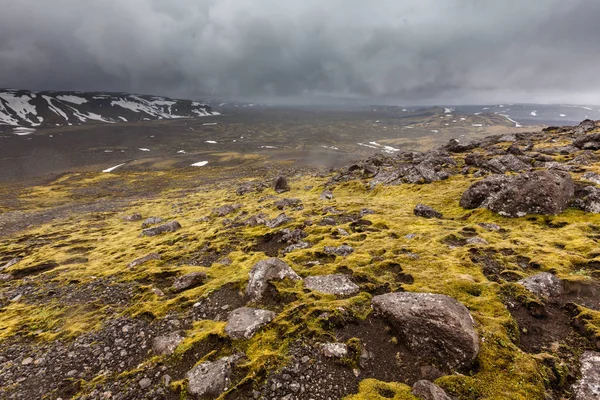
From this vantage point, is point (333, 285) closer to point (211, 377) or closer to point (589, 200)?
point (211, 377)

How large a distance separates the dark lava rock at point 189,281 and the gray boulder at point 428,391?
11.6m

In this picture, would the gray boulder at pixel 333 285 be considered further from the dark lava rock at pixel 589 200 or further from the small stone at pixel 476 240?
the dark lava rock at pixel 589 200

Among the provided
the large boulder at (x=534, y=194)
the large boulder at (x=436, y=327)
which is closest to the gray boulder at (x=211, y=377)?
the large boulder at (x=436, y=327)

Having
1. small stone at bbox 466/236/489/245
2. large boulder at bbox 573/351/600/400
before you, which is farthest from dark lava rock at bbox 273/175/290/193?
large boulder at bbox 573/351/600/400

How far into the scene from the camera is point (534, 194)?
16953 mm

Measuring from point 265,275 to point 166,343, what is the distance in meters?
4.68

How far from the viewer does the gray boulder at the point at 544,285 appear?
9.96 metres

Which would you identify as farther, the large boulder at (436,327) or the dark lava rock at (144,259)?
the dark lava rock at (144,259)

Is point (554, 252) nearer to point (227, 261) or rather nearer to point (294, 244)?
point (294, 244)

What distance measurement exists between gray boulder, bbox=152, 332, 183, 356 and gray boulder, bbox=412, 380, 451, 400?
8.27m

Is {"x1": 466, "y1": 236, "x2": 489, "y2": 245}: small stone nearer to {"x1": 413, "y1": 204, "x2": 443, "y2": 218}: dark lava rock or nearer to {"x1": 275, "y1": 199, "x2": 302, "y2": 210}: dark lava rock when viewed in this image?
{"x1": 413, "y1": 204, "x2": 443, "y2": 218}: dark lava rock

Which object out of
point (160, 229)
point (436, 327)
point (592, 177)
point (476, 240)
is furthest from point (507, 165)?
point (160, 229)

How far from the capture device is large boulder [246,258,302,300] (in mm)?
12336

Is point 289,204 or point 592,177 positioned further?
point 289,204
